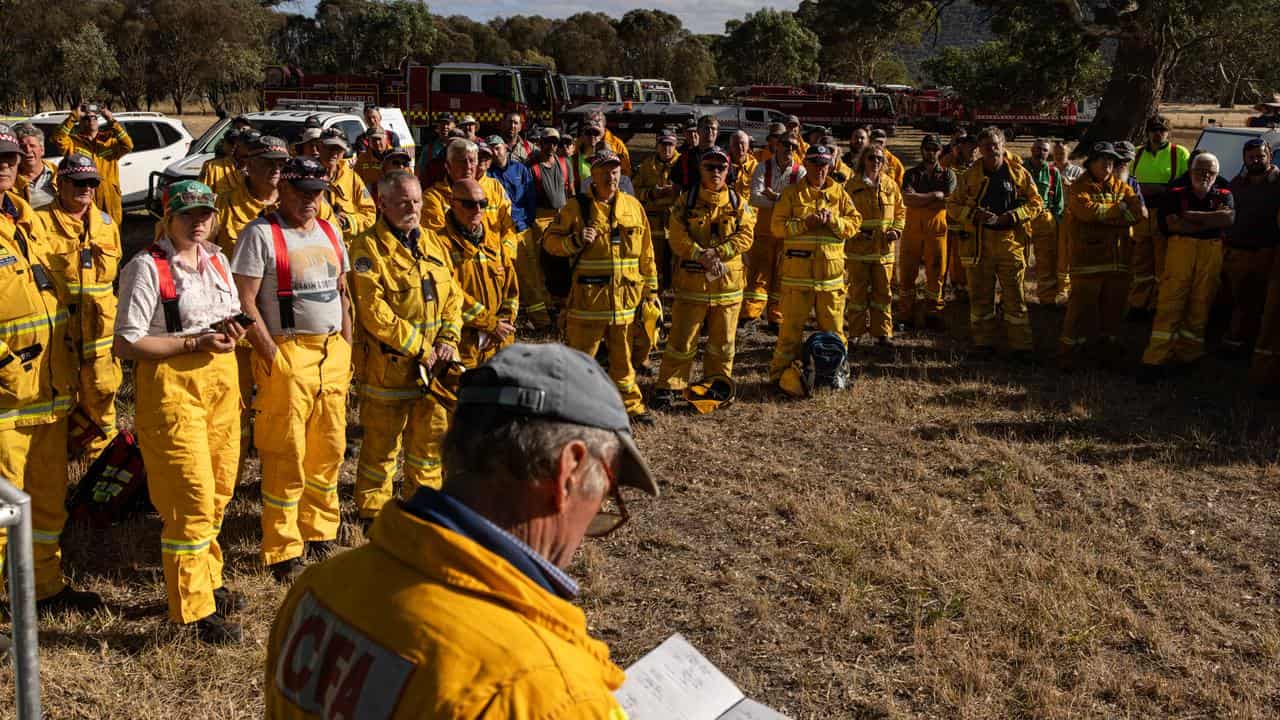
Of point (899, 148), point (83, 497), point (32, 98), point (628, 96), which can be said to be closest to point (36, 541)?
point (83, 497)

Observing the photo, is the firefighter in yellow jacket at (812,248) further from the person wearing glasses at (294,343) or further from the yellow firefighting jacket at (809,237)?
the person wearing glasses at (294,343)

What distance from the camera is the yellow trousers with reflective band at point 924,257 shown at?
430 inches

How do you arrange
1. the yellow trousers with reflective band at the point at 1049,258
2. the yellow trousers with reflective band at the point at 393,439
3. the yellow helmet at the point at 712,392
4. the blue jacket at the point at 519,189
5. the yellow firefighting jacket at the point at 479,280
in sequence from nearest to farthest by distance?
the yellow trousers with reflective band at the point at 393,439
the yellow firefighting jacket at the point at 479,280
the yellow helmet at the point at 712,392
the blue jacket at the point at 519,189
the yellow trousers with reflective band at the point at 1049,258

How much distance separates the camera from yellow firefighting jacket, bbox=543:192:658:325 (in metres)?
7.27

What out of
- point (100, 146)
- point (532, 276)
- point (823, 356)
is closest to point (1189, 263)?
point (823, 356)

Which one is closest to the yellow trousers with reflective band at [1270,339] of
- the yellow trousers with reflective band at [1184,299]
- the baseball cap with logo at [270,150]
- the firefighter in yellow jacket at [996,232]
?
the yellow trousers with reflective band at [1184,299]

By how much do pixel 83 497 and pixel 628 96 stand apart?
37.4 metres

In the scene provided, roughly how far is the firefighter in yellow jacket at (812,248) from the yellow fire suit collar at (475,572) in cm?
718

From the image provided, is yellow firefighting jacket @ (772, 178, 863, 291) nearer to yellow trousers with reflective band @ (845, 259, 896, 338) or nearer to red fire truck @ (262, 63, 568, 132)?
yellow trousers with reflective band @ (845, 259, 896, 338)

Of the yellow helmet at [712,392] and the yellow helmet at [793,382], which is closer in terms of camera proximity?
the yellow helmet at [712,392]

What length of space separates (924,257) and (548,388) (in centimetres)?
1008

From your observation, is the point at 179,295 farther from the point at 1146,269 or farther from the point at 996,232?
the point at 1146,269

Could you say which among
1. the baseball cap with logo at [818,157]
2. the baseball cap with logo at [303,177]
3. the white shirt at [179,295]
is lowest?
the white shirt at [179,295]

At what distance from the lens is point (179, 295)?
4363 millimetres
